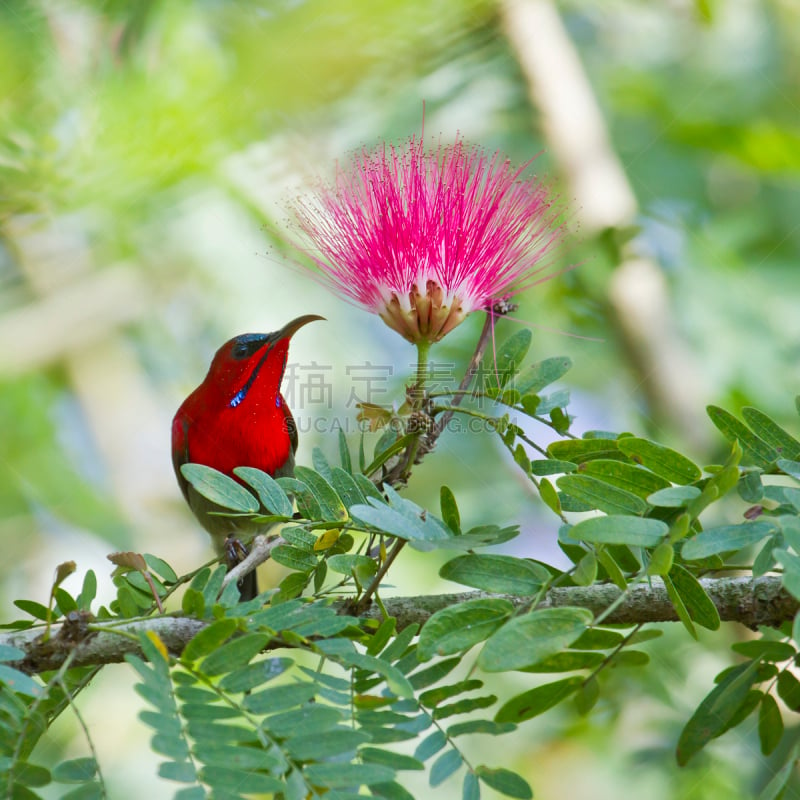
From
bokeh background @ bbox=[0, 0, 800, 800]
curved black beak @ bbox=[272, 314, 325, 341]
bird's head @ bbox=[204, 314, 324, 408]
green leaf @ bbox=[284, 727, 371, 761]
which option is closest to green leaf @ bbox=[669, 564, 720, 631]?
green leaf @ bbox=[284, 727, 371, 761]

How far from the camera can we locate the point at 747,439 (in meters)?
1.69

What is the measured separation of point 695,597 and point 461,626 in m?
0.39

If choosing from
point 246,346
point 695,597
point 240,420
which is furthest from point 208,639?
point 246,346

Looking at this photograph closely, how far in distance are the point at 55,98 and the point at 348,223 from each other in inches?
87.6

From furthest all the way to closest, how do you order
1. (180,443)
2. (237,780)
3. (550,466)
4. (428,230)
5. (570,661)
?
(180,443) → (428,230) → (550,466) → (570,661) → (237,780)

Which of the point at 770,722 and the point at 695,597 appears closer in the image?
the point at 695,597

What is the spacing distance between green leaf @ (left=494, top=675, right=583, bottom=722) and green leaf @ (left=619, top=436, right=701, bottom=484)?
380 mm

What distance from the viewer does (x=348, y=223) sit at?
6.82ft

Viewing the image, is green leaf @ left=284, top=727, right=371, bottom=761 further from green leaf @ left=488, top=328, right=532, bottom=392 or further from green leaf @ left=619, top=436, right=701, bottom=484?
green leaf @ left=488, top=328, right=532, bottom=392


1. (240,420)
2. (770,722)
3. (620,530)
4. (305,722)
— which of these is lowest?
(770,722)

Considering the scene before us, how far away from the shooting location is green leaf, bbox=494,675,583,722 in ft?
5.47

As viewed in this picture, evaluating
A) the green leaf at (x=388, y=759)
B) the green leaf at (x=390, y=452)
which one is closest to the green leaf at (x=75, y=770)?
the green leaf at (x=388, y=759)

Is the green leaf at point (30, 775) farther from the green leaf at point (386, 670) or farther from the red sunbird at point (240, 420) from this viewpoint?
the red sunbird at point (240, 420)

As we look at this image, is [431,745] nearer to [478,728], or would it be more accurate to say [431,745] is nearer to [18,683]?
[478,728]
